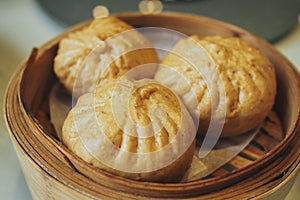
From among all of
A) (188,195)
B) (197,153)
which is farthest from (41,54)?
(188,195)

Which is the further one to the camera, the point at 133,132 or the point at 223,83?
the point at 223,83

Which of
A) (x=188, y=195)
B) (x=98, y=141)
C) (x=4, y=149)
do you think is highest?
(x=98, y=141)

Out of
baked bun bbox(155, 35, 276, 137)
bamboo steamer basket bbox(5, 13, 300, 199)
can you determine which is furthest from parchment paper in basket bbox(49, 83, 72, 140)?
baked bun bbox(155, 35, 276, 137)

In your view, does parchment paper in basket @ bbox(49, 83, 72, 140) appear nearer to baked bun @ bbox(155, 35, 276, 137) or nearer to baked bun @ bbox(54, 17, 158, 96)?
baked bun @ bbox(54, 17, 158, 96)

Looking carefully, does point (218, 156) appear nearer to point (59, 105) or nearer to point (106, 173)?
point (106, 173)

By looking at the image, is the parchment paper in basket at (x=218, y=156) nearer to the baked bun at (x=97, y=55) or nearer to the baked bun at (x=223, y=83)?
the baked bun at (x=223, y=83)

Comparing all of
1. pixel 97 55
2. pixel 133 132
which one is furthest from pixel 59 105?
pixel 133 132

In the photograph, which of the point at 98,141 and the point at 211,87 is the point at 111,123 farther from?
the point at 211,87
